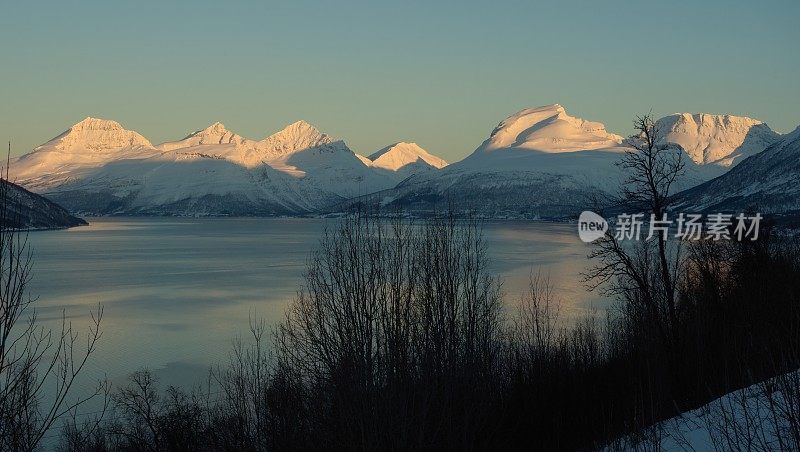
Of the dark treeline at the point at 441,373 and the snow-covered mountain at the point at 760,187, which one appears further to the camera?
the snow-covered mountain at the point at 760,187

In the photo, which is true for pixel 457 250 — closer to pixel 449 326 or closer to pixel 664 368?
pixel 449 326

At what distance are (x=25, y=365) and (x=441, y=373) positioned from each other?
8.05m

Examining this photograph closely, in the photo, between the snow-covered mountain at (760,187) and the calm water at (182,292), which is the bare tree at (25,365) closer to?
the calm water at (182,292)

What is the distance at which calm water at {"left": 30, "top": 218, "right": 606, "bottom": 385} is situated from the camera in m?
30.4

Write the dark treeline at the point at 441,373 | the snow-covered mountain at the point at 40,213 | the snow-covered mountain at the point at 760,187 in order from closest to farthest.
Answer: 1. the dark treeline at the point at 441,373
2. the snow-covered mountain at the point at 40,213
3. the snow-covered mountain at the point at 760,187

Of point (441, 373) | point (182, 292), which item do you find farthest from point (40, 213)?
point (441, 373)

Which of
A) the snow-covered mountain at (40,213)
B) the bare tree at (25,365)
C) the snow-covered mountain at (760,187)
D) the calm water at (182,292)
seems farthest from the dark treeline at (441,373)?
the snow-covered mountain at (40,213)

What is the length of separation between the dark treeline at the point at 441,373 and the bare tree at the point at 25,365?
1841mm

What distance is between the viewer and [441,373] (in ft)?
45.4

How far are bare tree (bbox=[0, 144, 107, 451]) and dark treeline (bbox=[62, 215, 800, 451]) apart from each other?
184 cm

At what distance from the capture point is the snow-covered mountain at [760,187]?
481 ft

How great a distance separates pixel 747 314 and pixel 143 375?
1991 centimetres

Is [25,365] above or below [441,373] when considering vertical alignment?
above

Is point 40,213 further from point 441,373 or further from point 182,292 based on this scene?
point 441,373
